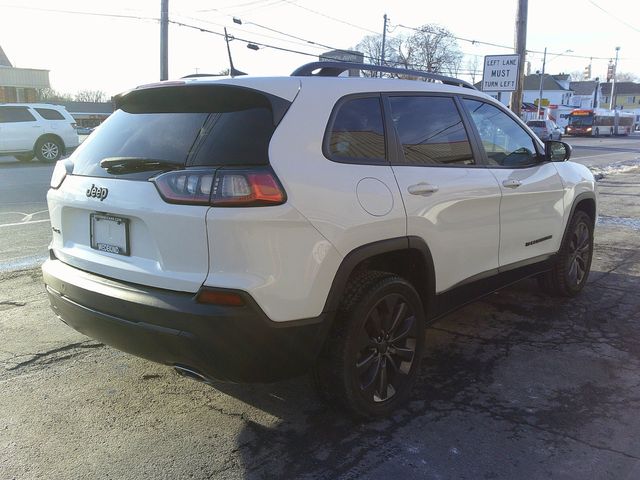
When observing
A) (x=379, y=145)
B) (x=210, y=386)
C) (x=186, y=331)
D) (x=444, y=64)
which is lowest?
(x=210, y=386)

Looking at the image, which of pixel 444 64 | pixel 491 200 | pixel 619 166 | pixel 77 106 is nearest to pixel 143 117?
pixel 491 200

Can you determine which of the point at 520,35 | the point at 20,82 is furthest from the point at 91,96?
the point at 520,35

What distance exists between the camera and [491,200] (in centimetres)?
394

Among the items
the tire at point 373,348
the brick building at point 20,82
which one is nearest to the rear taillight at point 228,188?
the tire at point 373,348

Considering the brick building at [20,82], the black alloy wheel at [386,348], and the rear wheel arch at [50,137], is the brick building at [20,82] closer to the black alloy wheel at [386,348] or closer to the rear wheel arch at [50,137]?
the rear wheel arch at [50,137]

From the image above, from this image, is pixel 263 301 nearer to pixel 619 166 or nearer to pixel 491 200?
pixel 491 200

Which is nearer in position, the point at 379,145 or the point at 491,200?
the point at 379,145

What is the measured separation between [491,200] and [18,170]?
1520 centimetres

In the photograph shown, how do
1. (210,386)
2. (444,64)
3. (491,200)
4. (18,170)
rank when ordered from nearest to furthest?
(210,386) → (491,200) → (18,170) → (444,64)

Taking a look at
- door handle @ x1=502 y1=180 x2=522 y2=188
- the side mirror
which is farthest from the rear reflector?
the side mirror

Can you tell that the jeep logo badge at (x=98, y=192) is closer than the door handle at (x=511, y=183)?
Yes

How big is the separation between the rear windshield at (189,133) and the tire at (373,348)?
0.92 meters

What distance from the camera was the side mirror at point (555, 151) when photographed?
189 inches

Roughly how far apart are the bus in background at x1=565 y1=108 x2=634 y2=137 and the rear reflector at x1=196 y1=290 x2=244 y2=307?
201 ft
